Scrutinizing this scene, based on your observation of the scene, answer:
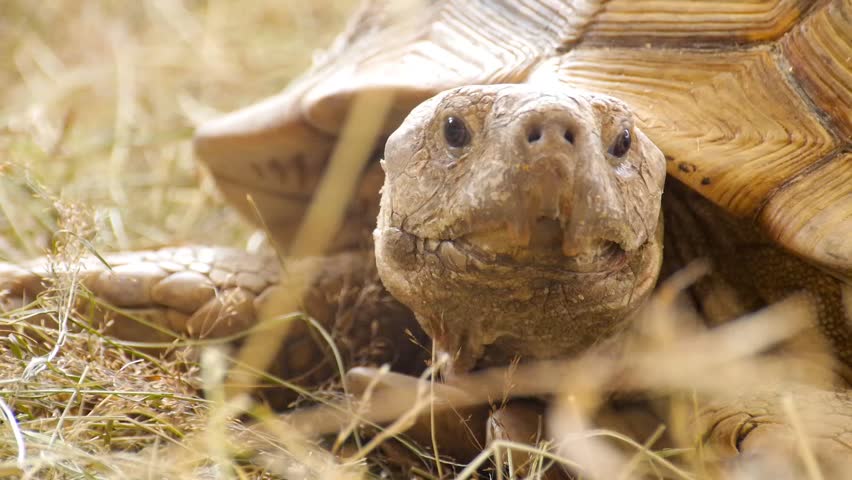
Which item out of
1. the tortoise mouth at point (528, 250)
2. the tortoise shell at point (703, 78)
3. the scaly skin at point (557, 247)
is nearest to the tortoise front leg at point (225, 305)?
the scaly skin at point (557, 247)

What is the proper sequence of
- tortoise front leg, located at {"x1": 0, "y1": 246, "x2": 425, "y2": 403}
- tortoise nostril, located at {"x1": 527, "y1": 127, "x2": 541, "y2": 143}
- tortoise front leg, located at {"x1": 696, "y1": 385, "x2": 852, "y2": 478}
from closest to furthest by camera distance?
tortoise nostril, located at {"x1": 527, "y1": 127, "x2": 541, "y2": 143} < tortoise front leg, located at {"x1": 696, "y1": 385, "x2": 852, "y2": 478} < tortoise front leg, located at {"x1": 0, "y1": 246, "x2": 425, "y2": 403}

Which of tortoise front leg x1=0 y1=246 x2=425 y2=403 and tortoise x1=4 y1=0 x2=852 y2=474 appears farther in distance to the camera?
tortoise front leg x1=0 y1=246 x2=425 y2=403

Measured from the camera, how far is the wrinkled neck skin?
1486 mm

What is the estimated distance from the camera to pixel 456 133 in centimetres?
163

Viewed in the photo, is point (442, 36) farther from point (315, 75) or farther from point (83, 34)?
point (83, 34)

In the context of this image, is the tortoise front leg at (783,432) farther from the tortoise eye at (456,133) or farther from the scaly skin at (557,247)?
the tortoise eye at (456,133)

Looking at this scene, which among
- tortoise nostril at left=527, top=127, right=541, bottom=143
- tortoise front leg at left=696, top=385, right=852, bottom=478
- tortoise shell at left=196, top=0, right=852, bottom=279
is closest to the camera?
tortoise nostril at left=527, top=127, right=541, bottom=143

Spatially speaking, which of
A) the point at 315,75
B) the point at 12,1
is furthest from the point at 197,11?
the point at 315,75

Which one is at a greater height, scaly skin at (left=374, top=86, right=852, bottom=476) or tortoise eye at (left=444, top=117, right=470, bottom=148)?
tortoise eye at (left=444, top=117, right=470, bottom=148)

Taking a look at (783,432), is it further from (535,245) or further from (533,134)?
(533,134)

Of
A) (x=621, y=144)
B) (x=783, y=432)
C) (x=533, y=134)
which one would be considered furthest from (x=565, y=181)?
(x=783, y=432)

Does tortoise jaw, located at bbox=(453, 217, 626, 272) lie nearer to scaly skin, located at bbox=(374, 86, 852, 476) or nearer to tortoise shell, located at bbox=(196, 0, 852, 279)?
scaly skin, located at bbox=(374, 86, 852, 476)

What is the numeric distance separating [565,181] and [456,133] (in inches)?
10.2

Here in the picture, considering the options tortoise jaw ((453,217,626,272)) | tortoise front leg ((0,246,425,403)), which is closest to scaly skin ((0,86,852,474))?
tortoise jaw ((453,217,626,272))
